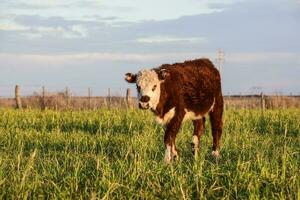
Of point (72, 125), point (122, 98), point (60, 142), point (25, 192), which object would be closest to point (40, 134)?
point (60, 142)

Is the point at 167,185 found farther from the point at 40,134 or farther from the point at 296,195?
the point at 40,134

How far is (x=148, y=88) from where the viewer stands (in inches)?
404

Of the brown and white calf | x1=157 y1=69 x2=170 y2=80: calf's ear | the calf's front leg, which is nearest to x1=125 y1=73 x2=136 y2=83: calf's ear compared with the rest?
the brown and white calf

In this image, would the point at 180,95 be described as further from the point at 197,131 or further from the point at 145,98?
the point at 197,131

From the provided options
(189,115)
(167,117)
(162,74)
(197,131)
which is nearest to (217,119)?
(197,131)

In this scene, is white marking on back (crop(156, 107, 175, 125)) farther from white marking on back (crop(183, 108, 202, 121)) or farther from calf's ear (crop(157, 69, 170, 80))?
calf's ear (crop(157, 69, 170, 80))

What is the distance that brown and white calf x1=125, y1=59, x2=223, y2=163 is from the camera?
10.3m

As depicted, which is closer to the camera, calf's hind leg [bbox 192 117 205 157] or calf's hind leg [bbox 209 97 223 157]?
calf's hind leg [bbox 192 117 205 157]

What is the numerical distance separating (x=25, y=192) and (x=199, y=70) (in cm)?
645

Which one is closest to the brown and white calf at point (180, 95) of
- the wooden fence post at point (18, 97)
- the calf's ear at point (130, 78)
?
the calf's ear at point (130, 78)

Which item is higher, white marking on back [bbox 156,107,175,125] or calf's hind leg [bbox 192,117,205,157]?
white marking on back [bbox 156,107,175,125]

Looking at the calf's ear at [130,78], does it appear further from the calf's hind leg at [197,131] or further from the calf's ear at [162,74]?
the calf's hind leg at [197,131]

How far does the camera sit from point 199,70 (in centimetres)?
1159

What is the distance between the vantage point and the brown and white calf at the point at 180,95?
33.9 ft
